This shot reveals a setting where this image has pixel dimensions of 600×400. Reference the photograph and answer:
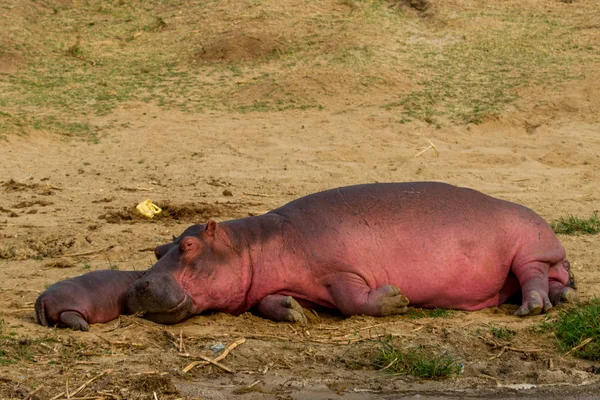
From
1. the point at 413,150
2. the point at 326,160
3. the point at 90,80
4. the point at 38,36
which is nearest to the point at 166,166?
the point at 326,160

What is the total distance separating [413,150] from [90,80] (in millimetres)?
5623

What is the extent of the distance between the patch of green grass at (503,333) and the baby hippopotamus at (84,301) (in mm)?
2113

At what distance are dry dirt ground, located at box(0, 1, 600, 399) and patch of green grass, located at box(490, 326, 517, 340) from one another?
0.04 meters

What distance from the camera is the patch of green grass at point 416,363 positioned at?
4.71 metres

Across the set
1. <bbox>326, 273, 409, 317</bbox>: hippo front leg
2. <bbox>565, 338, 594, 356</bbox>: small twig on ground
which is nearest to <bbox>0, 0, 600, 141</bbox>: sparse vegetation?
<bbox>326, 273, 409, 317</bbox>: hippo front leg

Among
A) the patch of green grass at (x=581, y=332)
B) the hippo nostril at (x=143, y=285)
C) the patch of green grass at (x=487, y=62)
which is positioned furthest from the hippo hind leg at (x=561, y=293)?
the patch of green grass at (x=487, y=62)

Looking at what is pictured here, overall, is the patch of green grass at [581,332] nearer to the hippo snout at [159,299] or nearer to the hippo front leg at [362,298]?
the hippo front leg at [362,298]

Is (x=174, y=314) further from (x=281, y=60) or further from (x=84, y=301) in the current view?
(x=281, y=60)

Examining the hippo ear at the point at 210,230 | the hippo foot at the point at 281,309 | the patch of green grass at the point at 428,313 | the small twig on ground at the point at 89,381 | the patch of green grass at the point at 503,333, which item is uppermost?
the hippo ear at the point at 210,230

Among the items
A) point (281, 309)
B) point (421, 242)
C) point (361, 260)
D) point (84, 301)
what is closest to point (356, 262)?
point (361, 260)

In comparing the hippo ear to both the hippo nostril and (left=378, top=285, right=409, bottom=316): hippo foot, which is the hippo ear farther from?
(left=378, top=285, right=409, bottom=316): hippo foot

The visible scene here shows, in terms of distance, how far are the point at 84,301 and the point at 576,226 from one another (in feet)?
13.9

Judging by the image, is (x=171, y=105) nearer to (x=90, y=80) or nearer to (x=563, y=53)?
(x=90, y=80)

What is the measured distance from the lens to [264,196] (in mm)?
9148
